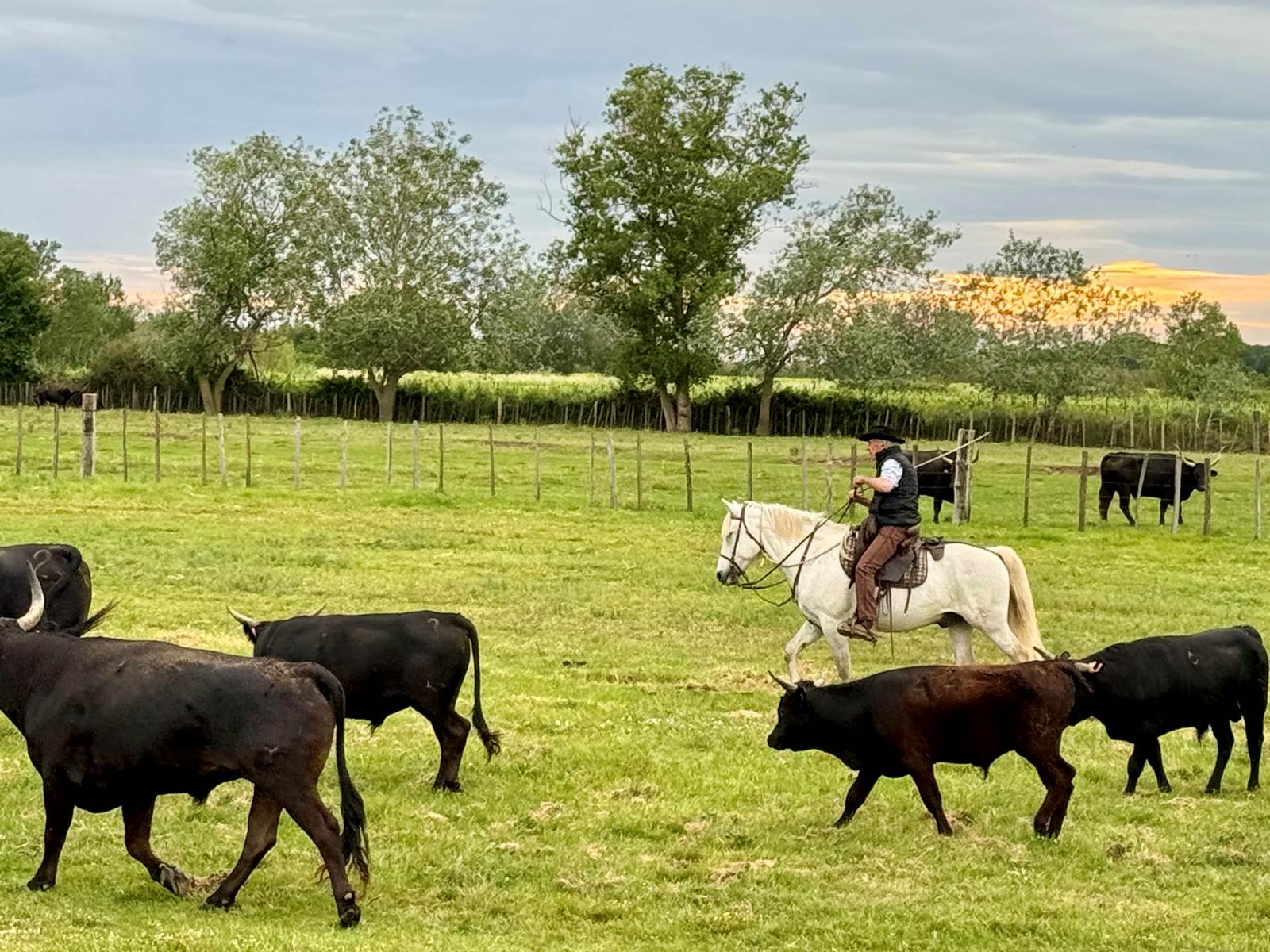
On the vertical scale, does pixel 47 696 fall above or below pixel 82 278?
below

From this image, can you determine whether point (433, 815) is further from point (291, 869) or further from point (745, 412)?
point (745, 412)

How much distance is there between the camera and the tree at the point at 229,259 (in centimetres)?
7106

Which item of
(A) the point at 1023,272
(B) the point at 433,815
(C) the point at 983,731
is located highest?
(A) the point at 1023,272

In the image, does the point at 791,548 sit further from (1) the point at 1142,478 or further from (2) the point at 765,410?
(2) the point at 765,410

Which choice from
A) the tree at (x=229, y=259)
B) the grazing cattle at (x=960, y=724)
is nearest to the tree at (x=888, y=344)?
the tree at (x=229, y=259)

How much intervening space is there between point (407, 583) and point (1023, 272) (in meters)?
61.5

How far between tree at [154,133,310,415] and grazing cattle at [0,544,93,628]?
2279 inches

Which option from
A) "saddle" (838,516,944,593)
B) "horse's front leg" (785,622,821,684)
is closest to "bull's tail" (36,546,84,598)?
"horse's front leg" (785,622,821,684)

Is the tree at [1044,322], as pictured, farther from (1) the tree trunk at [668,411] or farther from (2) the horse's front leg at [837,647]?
(2) the horse's front leg at [837,647]

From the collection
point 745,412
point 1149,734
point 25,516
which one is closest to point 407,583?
point 25,516

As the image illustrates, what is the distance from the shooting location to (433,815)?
9.70 m

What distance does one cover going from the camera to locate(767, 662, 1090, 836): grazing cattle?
31.0 ft

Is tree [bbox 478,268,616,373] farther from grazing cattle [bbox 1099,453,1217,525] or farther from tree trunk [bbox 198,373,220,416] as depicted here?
grazing cattle [bbox 1099,453,1217,525]

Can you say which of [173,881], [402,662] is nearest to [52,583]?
[402,662]
